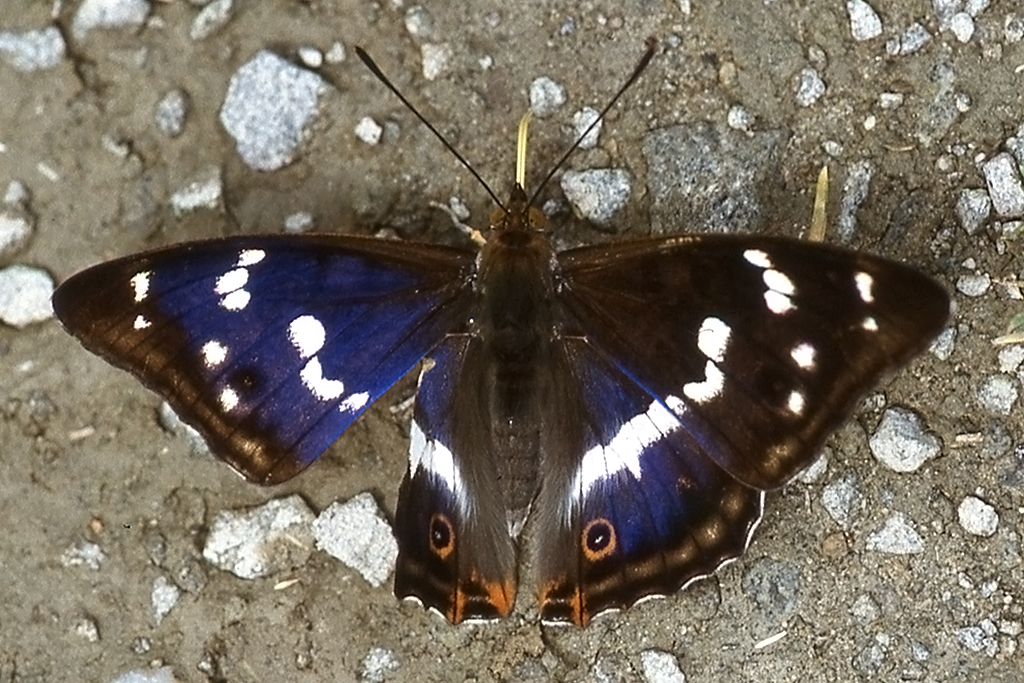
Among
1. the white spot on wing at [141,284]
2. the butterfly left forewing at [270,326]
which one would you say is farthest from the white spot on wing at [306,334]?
the white spot on wing at [141,284]

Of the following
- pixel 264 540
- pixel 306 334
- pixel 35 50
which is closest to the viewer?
pixel 306 334

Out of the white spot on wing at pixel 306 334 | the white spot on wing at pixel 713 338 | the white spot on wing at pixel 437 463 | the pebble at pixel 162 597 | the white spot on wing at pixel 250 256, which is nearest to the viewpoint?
the white spot on wing at pixel 713 338

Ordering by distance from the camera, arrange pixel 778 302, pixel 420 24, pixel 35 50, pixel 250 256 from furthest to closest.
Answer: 1. pixel 35 50
2. pixel 420 24
3. pixel 250 256
4. pixel 778 302

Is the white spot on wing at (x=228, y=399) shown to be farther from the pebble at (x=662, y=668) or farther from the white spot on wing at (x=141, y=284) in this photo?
the pebble at (x=662, y=668)

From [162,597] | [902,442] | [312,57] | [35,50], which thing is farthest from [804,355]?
[35,50]

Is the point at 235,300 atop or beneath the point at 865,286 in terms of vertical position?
beneath

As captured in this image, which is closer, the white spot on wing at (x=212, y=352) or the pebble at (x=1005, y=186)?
the white spot on wing at (x=212, y=352)

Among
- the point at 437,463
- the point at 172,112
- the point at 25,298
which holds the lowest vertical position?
the point at 25,298

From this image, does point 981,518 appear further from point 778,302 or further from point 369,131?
point 369,131
